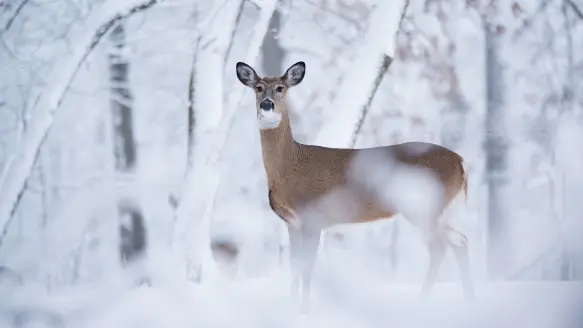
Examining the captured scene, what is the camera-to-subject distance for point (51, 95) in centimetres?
173

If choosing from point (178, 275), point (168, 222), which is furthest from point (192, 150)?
point (178, 275)

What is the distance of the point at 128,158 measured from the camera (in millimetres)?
2070

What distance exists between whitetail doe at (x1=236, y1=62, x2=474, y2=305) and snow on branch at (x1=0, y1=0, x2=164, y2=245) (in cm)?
50

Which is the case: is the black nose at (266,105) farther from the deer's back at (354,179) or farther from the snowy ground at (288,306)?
the snowy ground at (288,306)

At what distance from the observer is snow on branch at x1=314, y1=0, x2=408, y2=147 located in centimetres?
166

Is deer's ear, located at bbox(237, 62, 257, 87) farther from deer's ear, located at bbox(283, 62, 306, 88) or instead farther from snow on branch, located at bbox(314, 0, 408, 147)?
snow on branch, located at bbox(314, 0, 408, 147)

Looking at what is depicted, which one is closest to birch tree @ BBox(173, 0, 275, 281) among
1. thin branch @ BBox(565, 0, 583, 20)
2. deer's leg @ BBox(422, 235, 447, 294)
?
deer's leg @ BBox(422, 235, 447, 294)

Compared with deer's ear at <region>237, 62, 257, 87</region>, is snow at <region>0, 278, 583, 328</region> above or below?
below

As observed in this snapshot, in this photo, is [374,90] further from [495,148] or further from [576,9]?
[576,9]

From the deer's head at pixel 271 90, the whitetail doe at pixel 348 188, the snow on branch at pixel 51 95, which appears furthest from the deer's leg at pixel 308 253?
the snow on branch at pixel 51 95

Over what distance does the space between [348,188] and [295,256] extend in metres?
0.18

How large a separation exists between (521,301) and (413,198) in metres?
0.31

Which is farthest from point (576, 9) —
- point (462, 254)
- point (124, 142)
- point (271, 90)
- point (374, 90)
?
point (124, 142)

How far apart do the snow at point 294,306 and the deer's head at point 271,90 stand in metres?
0.37
